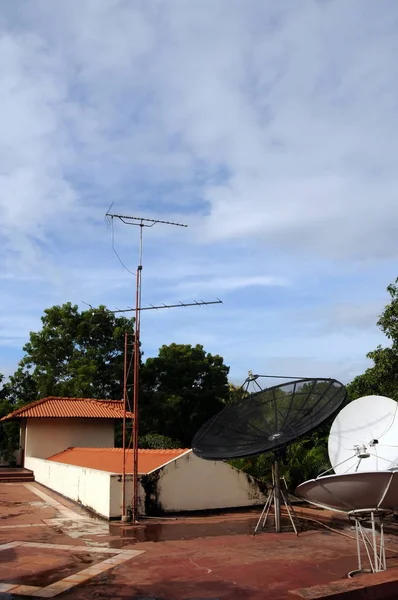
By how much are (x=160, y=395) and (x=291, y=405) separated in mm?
22088

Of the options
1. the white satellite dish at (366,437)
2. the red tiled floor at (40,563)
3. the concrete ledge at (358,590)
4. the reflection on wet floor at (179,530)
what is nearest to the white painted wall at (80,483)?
the reflection on wet floor at (179,530)

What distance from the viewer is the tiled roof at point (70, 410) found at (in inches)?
949

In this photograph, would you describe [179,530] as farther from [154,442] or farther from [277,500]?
[154,442]

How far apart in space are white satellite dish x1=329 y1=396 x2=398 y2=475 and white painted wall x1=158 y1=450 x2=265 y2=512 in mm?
5767

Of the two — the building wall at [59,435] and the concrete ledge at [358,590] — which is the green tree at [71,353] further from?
the concrete ledge at [358,590]

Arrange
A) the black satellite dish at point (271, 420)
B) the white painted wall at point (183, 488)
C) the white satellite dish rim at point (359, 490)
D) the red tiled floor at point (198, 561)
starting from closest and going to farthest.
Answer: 1. the white satellite dish rim at point (359, 490)
2. the red tiled floor at point (198, 561)
3. the black satellite dish at point (271, 420)
4. the white painted wall at point (183, 488)

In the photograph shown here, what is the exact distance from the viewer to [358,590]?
5996 millimetres

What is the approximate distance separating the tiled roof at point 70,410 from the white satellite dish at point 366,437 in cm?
1519

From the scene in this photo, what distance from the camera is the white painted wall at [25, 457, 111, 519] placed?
13.4 metres

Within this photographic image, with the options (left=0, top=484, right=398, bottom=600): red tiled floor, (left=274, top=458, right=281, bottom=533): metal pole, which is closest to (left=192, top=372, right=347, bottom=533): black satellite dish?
(left=274, top=458, right=281, bottom=533): metal pole

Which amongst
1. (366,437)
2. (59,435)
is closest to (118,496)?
(366,437)

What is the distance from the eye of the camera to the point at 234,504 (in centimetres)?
1491

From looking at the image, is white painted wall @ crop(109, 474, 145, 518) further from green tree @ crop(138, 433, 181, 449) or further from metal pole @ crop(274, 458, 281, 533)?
green tree @ crop(138, 433, 181, 449)

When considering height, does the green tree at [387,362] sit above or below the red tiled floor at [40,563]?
above
